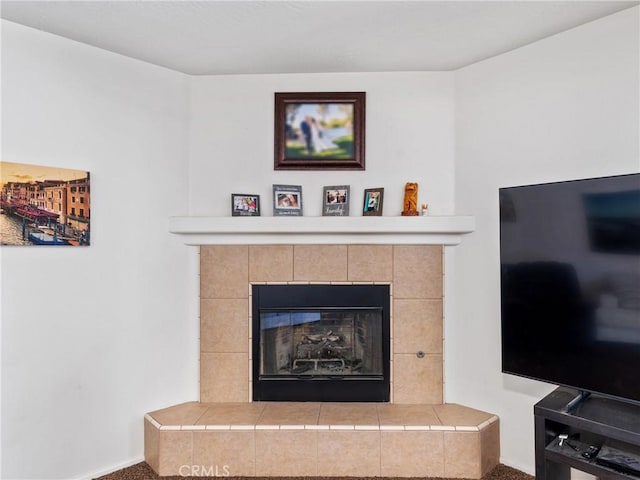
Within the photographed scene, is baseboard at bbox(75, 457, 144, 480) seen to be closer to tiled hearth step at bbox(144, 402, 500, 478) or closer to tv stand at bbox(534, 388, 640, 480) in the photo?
tiled hearth step at bbox(144, 402, 500, 478)

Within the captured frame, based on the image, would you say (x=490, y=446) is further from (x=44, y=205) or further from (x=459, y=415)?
(x=44, y=205)

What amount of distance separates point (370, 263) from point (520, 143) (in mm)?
1080

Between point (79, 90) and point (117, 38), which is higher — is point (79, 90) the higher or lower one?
the lower one

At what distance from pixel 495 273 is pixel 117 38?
7.94 ft

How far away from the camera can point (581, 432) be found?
170cm

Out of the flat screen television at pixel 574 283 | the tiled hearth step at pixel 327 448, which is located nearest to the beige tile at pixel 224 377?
the tiled hearth step at pixel 327 448

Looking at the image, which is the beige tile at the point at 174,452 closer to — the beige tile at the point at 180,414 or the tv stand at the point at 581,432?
the beige tile at the point at 180,414

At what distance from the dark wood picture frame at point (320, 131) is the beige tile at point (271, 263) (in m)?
0.52

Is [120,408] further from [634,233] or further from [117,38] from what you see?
[634,233]

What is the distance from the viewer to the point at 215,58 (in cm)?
228

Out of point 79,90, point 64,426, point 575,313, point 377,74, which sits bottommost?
point 64,426

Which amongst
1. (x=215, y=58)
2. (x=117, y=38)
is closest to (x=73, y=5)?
(x=117, y=38)

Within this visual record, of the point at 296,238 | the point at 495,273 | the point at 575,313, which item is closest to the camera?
the point at 575,313

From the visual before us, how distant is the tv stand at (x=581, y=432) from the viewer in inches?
57.7
